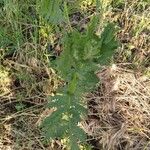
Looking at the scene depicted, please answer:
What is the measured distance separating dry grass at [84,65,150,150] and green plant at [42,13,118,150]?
31 centimetres

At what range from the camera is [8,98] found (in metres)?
2.03

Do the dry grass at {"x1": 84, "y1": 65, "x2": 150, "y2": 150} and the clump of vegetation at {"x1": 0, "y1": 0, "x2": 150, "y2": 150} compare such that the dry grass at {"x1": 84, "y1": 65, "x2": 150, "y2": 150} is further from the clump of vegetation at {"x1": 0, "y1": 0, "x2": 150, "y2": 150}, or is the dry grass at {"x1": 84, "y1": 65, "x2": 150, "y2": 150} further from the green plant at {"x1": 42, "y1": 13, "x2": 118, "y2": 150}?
the green plant at {"x1": 42, "y1": 13, "x2": 118, "y2": 150}

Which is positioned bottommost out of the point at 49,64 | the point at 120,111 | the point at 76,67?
the point at 120,111

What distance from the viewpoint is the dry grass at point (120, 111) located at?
1.92 metres

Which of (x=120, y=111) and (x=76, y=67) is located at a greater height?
(x=76, y=67)

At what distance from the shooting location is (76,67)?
4.77 feet

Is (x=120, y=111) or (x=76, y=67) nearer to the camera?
(x=76, y=67)

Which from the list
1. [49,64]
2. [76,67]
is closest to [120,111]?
[49,64]

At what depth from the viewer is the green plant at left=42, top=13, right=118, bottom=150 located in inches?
53.9

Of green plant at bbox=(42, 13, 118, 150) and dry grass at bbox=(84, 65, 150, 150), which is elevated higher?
green plant at bbox=(42, 13, 118, 150)

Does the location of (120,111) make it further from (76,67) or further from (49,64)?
(76,67)

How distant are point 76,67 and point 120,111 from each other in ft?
2.09

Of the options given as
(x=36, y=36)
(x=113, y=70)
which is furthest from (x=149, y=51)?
(x=36, y=36)

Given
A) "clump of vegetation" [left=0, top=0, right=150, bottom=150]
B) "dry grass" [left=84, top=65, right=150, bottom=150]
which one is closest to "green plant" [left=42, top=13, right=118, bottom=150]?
"clump of vegetation" [left=0, top=0, right=150, bottom=150]
